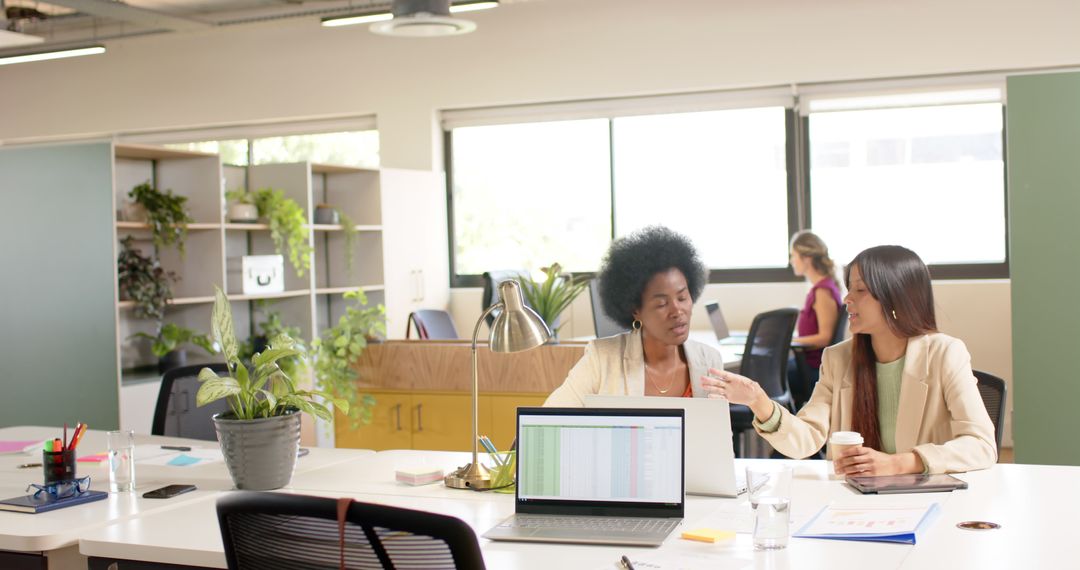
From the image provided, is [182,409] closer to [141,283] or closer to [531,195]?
[141,283]

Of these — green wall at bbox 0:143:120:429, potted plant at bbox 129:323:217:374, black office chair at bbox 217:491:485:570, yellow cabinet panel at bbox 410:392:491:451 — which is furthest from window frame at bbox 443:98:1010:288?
black office chair at bbox 217:491:485:570

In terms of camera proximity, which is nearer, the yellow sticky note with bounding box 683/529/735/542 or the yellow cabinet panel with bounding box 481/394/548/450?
the yellow sticky note with bounding box 683/529/735/542

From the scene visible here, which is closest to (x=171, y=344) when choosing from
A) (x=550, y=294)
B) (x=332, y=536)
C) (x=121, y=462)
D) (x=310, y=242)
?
(x=310, y=242)

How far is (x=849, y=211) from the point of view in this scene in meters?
7.25

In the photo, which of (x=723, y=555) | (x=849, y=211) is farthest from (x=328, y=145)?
(x=723, y=555)

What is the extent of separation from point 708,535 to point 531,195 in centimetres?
605

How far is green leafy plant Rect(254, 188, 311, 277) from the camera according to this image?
6281 millimetres

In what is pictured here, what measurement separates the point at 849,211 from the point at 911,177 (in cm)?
45

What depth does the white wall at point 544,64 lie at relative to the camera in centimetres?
679

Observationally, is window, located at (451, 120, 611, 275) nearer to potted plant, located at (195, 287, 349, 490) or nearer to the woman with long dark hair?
the woman with long dark hair

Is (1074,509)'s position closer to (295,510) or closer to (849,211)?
(295,510)

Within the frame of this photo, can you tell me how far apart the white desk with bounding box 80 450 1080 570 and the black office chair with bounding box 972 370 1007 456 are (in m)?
0.26

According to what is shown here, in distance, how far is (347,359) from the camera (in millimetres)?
4832

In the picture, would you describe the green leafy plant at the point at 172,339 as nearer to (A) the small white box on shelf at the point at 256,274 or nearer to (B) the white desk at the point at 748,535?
(A) the small white box on shelf at the point at 256,274
